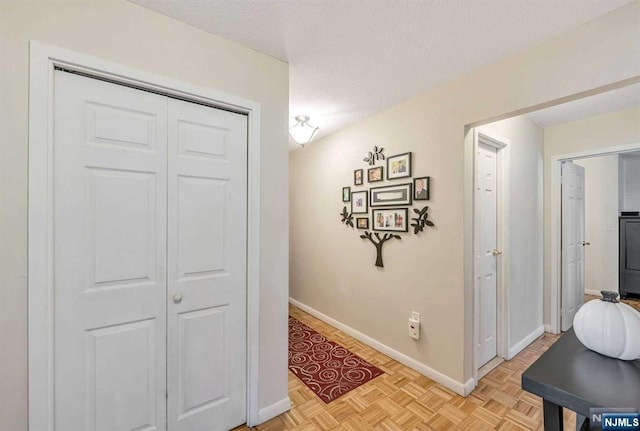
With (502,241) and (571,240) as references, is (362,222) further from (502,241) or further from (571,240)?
(571,240)

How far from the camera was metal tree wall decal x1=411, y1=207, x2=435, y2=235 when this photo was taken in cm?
235

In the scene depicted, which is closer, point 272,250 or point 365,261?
point 272,250

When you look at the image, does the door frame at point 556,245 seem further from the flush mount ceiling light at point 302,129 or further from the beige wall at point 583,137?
the flush mount ceiling light at point 302,129

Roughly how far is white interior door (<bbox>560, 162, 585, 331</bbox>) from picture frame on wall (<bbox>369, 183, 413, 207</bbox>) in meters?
1.94

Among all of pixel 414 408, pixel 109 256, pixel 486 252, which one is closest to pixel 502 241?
pixel 486 252

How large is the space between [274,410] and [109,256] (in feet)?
4.56

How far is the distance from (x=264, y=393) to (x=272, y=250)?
93cm

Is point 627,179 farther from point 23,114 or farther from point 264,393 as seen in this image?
point 23,114

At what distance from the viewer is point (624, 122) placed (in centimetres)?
264

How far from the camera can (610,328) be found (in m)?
0.96

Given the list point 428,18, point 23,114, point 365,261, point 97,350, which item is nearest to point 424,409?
point 365,261

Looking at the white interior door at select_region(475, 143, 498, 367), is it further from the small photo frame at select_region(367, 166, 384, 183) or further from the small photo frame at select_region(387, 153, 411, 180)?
the small photo frame at select_region(367, 166, 384, 183)

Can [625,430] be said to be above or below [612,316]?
below

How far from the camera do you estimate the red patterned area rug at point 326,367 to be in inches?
85.6
